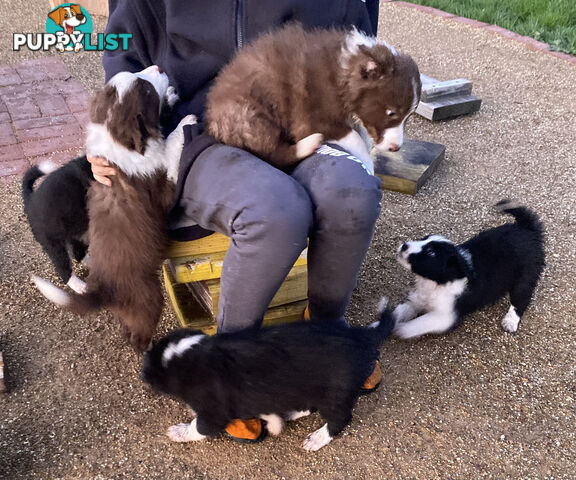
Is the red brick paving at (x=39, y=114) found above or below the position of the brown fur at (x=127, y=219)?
below

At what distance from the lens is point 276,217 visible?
179cm

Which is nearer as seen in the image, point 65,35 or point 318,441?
point 318,441

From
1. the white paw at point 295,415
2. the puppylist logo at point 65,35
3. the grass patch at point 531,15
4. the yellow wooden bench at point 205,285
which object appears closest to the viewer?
the white paw at point 295,415

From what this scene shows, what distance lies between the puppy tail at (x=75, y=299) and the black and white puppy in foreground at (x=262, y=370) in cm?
29

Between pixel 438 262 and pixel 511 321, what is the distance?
52cm

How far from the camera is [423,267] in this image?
2.52 meters

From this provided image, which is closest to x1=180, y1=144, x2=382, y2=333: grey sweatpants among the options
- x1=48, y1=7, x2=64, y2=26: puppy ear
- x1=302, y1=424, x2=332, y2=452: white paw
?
x1=302, y1=424, x2=332, y2=452: white paw

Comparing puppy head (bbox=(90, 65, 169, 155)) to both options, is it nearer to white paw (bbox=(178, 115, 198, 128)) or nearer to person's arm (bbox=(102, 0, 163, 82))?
white paw (bbox=(178, 115, 198, 128))

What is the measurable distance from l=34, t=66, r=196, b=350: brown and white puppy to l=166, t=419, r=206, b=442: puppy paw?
46cm

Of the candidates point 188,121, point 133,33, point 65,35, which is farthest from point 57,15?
point 188,121

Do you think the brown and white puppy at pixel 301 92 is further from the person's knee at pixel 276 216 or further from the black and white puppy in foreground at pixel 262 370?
the black and white puppy in foreground at pixel 262 370

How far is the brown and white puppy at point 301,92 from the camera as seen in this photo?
2062 mm

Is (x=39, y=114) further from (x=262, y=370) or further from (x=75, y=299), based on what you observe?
(x=262, y=370)

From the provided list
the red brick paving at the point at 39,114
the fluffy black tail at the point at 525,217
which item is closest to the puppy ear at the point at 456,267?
the fluffy black tail at the point at 525,217
